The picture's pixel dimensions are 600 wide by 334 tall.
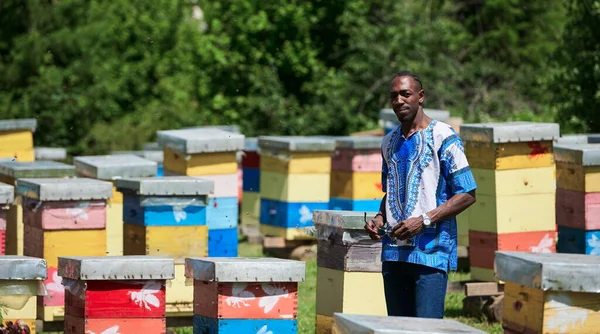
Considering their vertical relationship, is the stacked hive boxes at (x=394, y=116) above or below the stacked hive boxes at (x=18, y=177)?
above

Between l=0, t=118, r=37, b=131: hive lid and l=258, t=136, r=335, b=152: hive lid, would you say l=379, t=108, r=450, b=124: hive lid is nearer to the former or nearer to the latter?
l=258, t=136, r=335, b=152: hive lid

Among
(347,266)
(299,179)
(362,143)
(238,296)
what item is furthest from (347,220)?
(299,179)

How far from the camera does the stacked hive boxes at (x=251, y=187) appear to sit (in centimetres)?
1276

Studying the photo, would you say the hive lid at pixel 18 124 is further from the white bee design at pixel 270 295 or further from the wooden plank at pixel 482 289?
the white bee design at pixel 270 295

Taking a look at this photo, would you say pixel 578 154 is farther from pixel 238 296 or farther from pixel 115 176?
pixel 115 176

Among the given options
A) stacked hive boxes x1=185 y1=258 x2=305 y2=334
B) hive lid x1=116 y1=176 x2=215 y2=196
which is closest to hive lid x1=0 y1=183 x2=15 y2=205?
hive lid x1=116 y1=176 x2=215 y2=196

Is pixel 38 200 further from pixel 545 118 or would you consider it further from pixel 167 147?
pixel 545 118

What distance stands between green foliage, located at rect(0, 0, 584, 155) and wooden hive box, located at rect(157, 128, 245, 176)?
8.90m

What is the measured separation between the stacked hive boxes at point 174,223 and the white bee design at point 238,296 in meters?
1.88

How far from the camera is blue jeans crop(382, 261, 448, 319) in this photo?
4.84m

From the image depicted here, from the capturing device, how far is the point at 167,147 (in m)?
9.27

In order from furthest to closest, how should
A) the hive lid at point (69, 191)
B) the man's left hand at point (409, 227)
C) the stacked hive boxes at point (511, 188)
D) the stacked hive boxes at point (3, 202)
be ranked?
the stacked hive boxes at point (511, 188) < the hive lid at point (69, 191) < the stacked hive boxes at point (3, 202) < the man's left hand at point (409, 227)

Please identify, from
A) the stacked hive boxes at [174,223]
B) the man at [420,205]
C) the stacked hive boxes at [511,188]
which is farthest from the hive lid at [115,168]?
the man at [420,205]

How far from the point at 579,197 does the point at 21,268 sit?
3834mm
